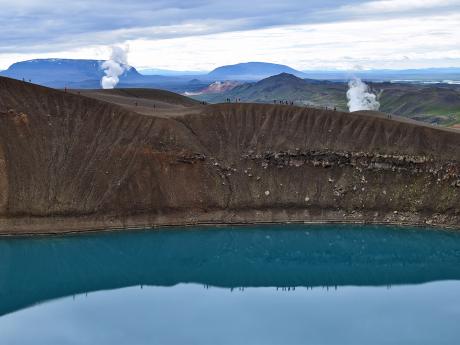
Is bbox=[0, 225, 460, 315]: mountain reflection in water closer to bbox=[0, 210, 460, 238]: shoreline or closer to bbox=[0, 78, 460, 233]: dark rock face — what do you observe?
bbox=[0, 210, 460, 238]: shoreline

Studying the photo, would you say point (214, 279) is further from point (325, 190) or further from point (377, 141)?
point (377, 141)

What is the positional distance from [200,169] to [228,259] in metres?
15.9

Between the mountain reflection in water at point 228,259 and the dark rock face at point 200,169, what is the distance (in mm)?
2805

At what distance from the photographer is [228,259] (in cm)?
6259

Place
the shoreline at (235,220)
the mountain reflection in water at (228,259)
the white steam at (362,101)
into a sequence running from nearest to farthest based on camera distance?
the mountain reflection in water at (228,259) < the shoreline at (235,220) < the white steam at (362,101)

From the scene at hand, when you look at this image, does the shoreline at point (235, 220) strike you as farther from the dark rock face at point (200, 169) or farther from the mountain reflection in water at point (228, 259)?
the mountain reflection in water at point (228, 259)

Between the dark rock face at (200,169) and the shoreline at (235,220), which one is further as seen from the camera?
the dark rock face at (200,169)

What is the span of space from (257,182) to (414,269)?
2264 centimetres

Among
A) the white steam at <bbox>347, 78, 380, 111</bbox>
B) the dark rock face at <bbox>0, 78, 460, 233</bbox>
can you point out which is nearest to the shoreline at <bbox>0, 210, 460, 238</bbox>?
the dark rock face at <bbox>0, 78, 460, 233</bbox>

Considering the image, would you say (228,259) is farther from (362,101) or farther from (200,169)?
(362,101)

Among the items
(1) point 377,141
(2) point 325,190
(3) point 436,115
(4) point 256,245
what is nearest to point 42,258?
(4) point 256,245

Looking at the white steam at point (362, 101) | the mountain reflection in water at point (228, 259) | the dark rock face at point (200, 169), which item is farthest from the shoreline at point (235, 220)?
the white steam at point (362, 101)

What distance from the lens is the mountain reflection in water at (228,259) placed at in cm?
5494

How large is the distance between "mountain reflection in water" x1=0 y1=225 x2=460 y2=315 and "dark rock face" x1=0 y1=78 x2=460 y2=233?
2805 mm
